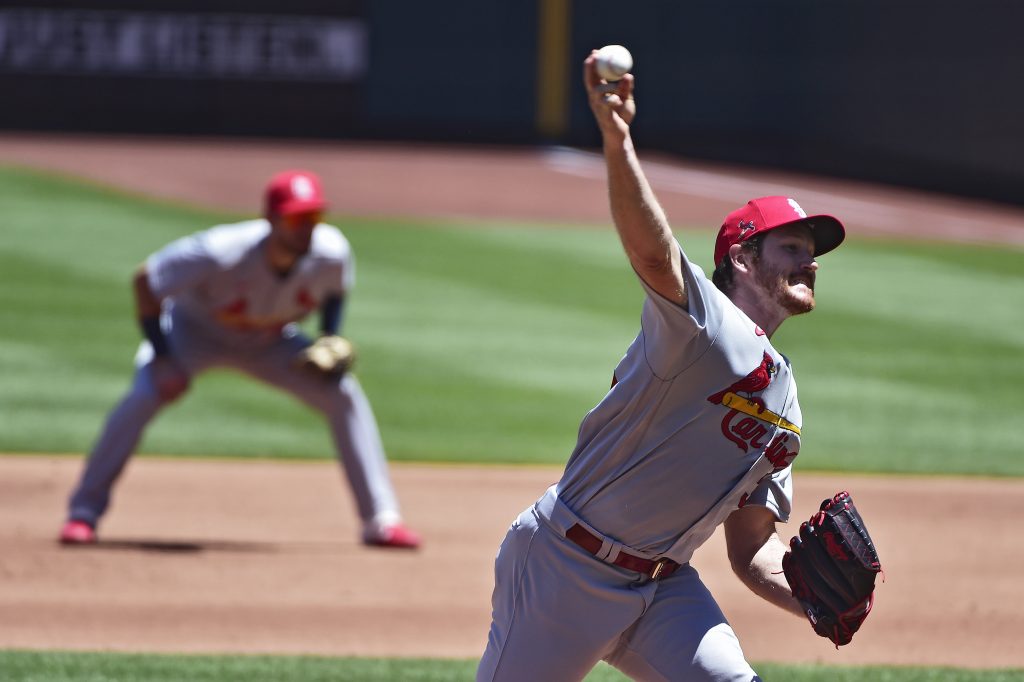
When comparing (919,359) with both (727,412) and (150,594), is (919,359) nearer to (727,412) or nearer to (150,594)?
(150,594)

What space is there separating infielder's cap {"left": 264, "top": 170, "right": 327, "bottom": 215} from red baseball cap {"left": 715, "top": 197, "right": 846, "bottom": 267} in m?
3.38

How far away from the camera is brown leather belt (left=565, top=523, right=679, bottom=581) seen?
366 cm

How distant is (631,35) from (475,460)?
21476 mm

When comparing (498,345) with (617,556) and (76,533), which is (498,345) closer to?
(76,533)

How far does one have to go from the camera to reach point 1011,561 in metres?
7.46

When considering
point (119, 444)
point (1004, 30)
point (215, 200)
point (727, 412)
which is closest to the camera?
point (727, 412)

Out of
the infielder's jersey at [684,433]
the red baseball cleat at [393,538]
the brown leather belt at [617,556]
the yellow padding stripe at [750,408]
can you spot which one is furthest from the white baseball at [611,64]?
the red baseball cleat at [393,538]

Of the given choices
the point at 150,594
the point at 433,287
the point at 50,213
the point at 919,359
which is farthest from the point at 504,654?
the point at 50,213

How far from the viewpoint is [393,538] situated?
732 cm

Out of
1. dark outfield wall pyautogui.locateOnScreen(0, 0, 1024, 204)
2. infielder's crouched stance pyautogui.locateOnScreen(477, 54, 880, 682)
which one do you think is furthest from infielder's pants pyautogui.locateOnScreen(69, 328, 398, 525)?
dark outfield wall pyautogui.locateOnScreen(0, 0, 1024, 204)

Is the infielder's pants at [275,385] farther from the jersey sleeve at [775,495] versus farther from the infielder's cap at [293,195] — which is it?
the jersey sleeve at [775,495]

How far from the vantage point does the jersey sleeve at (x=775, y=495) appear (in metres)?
3.81

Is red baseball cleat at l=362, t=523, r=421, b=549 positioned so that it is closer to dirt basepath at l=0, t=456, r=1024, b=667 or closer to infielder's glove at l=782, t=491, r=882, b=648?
dirt basepath at l=0, t=456, r=1024, b=667

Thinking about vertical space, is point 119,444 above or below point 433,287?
above
